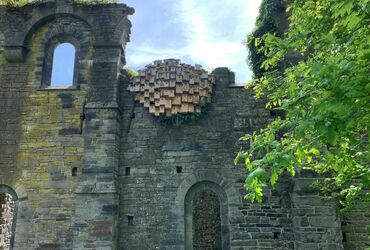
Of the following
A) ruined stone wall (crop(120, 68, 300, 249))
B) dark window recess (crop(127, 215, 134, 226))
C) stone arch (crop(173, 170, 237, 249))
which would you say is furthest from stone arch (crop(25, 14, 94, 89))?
stone arch (crop(173, 170, 237, 249))

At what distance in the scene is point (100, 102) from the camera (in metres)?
10.5

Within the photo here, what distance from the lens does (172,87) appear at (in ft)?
34.6

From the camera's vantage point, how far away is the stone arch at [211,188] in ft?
31.5

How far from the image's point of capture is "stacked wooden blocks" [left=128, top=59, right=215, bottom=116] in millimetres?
10484

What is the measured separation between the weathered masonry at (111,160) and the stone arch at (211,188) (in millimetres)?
26

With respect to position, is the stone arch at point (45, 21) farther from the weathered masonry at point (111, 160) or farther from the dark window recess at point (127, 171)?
the dark window recess at point (127, 171)

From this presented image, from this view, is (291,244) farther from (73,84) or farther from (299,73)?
(73,84)

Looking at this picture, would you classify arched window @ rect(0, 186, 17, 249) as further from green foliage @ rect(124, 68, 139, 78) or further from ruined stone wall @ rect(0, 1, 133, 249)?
green foliage @ rect(124, 68, 139, 78)

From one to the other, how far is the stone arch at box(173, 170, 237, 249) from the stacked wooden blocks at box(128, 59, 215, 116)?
6.15ft

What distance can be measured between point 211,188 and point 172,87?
2980 millimetres

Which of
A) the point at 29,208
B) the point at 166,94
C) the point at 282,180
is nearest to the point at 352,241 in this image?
the point at 282,180

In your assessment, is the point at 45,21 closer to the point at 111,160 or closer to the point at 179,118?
the point at 111,160

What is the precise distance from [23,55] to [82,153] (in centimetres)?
355

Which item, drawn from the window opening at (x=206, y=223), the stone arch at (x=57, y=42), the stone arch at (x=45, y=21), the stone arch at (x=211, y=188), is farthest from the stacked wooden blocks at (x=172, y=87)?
the window opening at (x=206, y=223)
